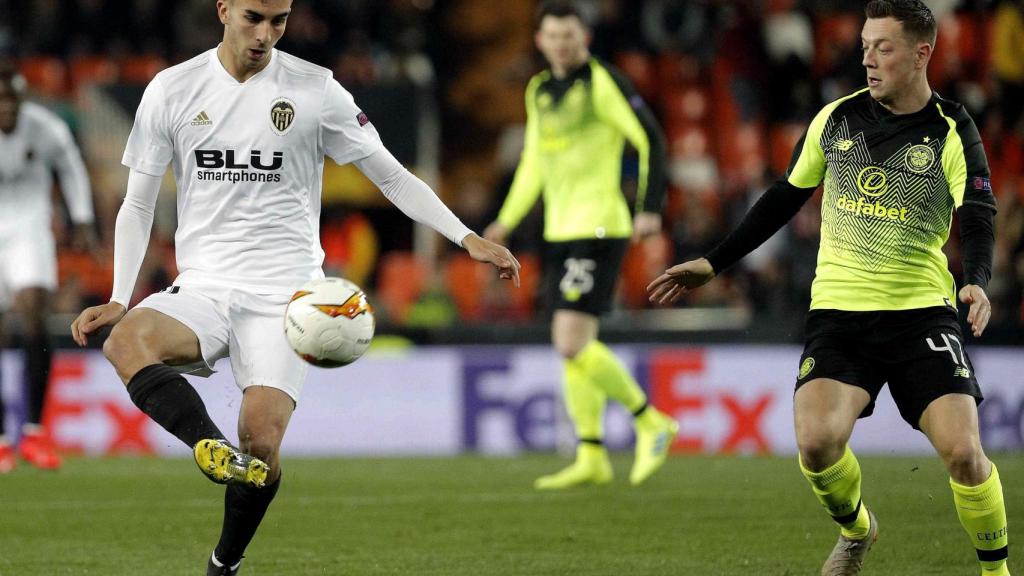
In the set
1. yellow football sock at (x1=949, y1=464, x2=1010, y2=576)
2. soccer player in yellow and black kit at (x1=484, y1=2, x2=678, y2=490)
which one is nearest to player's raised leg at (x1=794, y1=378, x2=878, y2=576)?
yellow football sock at (x1=949, y1=464, x2=1010, y2=576)

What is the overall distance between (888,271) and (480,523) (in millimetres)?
2682

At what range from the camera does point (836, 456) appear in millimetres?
5266

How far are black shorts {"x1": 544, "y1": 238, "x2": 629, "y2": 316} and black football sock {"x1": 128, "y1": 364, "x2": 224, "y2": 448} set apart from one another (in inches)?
169

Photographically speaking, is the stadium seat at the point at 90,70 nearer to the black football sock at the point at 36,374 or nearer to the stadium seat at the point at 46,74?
the stadium seat at the point at 46,74

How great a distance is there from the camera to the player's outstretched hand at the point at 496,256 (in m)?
5.19

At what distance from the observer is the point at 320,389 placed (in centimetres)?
1228

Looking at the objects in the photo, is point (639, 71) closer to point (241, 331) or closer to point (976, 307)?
point (241, 331)

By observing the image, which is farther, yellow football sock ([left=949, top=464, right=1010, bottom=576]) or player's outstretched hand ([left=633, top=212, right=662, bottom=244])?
player's outstretched hand ([left=633, top=212, right=662, bottom=244])

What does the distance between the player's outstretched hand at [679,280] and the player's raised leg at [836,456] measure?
0.52m

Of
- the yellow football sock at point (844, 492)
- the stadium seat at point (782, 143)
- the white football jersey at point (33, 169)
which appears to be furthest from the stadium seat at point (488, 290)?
the yellow football sock at point (844, 492)

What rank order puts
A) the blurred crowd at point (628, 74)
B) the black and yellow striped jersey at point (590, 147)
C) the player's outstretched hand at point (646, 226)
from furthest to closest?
the blurred crowd at point (628, 74)
the black and yellow striped jersey at point (590, 147)
the player's outstretched hand at point (646, 226)

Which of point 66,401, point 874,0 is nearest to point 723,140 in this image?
point 66,401

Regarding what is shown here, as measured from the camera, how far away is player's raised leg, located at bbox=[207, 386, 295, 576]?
4980mm

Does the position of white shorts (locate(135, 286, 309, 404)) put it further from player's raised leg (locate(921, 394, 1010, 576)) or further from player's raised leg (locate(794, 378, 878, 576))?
player's raised leg (locate(921, 394, 1010, 576))
